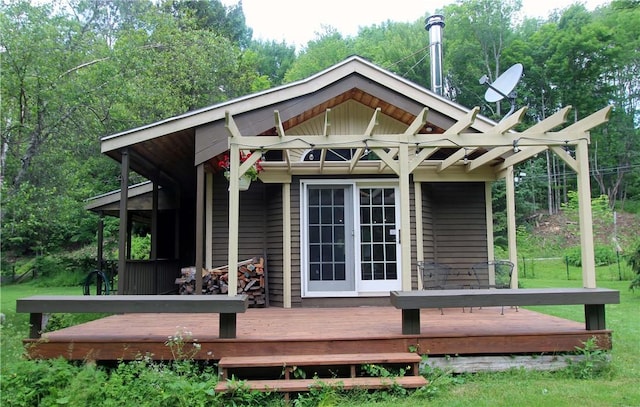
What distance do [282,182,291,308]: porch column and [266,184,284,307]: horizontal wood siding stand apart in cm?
6

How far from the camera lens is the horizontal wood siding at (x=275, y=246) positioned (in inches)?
276

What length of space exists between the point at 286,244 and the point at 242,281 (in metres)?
0.84

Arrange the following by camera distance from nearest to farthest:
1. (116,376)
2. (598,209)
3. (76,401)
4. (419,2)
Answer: (76,401)
(116,376)
(598,209)
(419,2)

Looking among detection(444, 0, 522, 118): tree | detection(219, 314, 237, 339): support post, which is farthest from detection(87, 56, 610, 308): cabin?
detection(444, 0, 522, 118): tree

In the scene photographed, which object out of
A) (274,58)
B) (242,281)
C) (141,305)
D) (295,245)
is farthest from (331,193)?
(274,58)

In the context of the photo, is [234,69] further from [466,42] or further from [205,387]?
[205,387]

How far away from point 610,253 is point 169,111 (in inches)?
678

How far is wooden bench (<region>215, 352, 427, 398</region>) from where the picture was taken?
369 centimetres

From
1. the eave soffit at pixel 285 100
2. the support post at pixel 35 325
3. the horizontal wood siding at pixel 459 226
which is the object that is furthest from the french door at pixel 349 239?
the support post at pixel 35 325

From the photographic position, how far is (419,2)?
31.0 m

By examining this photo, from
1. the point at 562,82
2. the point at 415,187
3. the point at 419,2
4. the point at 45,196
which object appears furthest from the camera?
the point at 419,2

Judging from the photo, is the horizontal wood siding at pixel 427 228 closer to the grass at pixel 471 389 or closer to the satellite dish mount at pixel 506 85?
the satellite dish mount at pixel 506 85

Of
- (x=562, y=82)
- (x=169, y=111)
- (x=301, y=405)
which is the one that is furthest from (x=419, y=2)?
(x=301, y=405)

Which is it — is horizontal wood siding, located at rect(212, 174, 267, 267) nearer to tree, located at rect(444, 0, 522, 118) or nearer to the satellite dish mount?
the satellite dish mount
